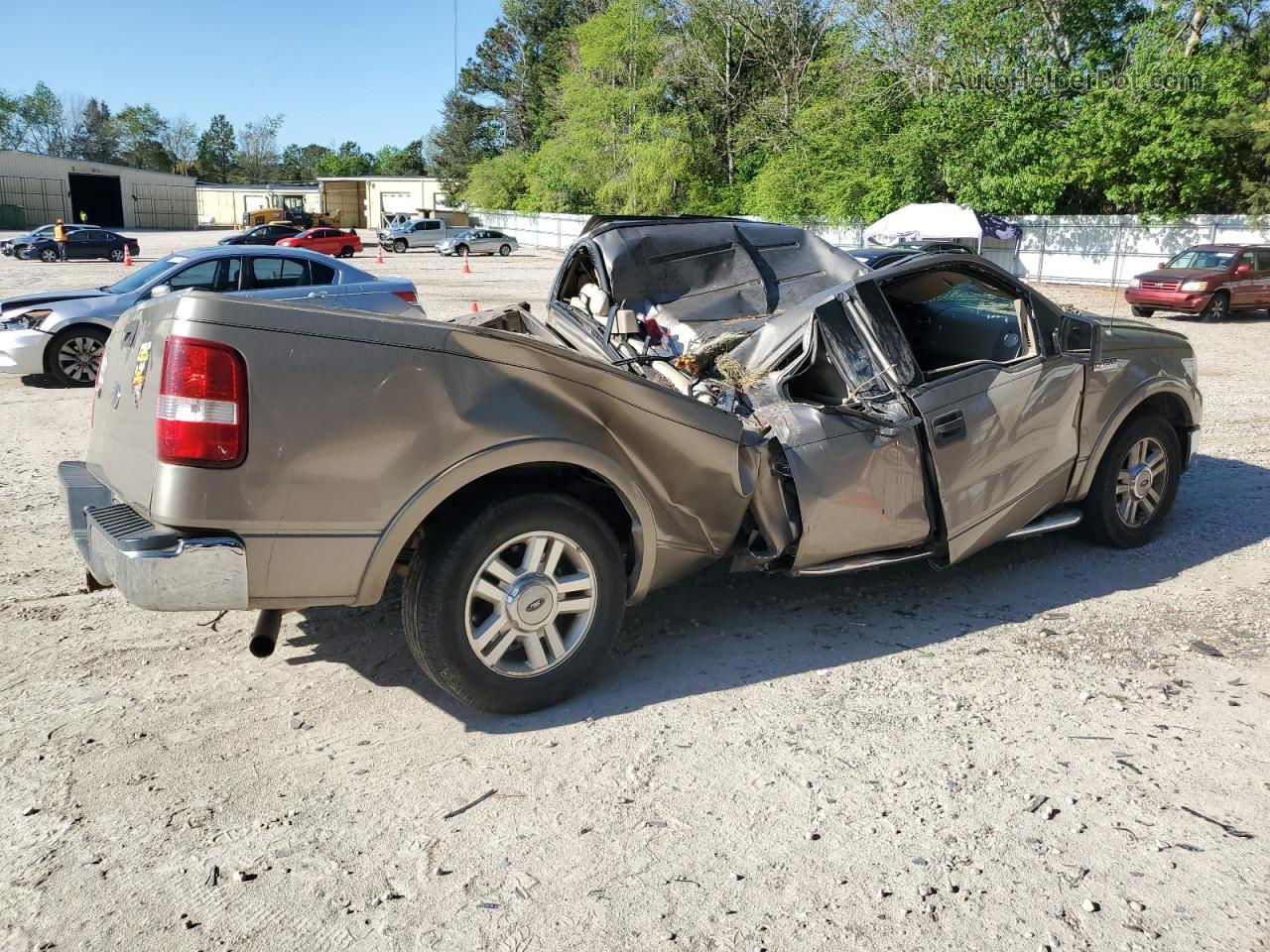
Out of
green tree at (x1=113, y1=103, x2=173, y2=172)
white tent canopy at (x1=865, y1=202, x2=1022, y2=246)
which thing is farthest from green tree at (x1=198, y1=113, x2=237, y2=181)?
white tent canopy at (x1=865, y1=202, x2=1022, y2=246)

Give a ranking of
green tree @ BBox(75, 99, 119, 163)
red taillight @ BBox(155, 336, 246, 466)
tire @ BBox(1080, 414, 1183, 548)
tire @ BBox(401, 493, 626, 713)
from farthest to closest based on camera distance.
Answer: green tree @ BBox(75, 99, 119, 163), tire @ BBox(1080, 414, 1183, 548), tire @ BBox(401, 493, 626, 713), red taillight @ BBox(155, 336, 246, 466)

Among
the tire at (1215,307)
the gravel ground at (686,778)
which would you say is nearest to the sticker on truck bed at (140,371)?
the gravel ground at (686,778)

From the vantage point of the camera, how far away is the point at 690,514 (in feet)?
13.1

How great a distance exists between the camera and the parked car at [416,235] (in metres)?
52.0

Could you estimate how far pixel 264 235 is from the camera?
41.2 meters

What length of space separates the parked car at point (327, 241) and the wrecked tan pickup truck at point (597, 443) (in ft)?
127

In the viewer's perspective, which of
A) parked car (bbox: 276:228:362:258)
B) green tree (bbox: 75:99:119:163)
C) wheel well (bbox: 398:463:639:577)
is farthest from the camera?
green tree (bbox: 75:99:119:163)

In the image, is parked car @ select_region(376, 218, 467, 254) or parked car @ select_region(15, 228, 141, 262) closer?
parked car @ select_region(15, 228, 141, 262)

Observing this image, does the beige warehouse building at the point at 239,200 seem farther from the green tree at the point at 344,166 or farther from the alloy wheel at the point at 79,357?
the alloy wheel at the point at 79,357

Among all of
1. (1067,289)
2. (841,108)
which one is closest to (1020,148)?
(1067,289)

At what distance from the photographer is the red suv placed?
21.2 m

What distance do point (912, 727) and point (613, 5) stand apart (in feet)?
196

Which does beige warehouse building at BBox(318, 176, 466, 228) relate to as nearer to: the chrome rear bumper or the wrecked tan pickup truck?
the wrecked tan pickup truck

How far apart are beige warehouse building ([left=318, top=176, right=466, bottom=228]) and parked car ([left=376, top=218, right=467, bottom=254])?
33718mm
